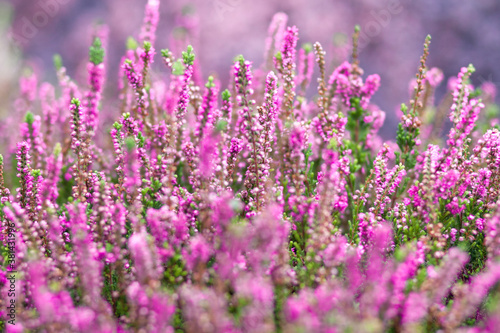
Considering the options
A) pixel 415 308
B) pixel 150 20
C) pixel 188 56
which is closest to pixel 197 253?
pixel 415 308

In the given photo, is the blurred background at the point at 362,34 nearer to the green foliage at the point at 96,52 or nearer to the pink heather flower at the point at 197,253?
the green foliage at the point at 96,52

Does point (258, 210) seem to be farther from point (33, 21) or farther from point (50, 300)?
point (33, 21)

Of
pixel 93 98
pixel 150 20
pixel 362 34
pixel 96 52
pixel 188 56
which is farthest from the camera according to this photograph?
pixel 362 34

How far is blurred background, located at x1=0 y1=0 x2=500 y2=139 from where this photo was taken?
5464 mm

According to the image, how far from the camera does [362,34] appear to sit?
5609 mm

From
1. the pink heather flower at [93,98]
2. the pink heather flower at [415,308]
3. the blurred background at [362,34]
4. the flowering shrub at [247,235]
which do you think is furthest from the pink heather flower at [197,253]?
the blurred background at [362,34]

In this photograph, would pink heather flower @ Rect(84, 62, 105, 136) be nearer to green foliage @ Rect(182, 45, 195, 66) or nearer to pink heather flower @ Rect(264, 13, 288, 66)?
green foliage @ Rect(182, 45, 195, 66)

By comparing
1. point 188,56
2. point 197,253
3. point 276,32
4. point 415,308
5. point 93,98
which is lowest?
point 415,308

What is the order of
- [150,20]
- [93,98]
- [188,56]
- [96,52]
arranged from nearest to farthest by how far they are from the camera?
[188,56] → [96,52] → [93,98] → [150,20]

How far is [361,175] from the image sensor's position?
122 inches

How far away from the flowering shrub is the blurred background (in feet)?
10.4

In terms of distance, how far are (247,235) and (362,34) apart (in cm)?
461

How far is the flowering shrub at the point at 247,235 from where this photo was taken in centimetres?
151

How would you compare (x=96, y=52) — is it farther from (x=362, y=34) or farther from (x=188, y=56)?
(x=362, y=34)
